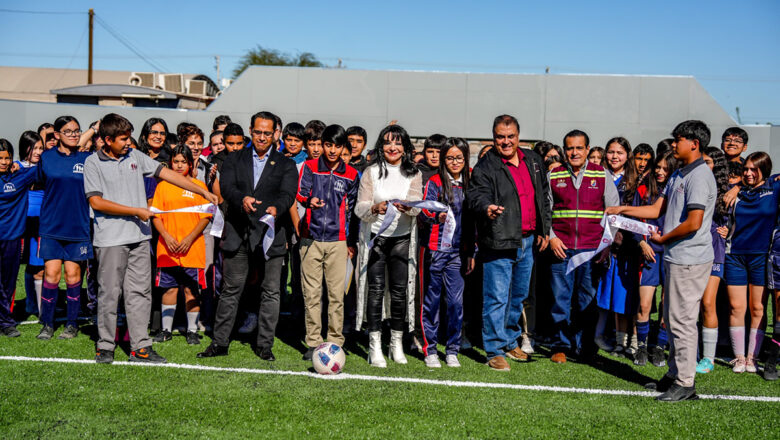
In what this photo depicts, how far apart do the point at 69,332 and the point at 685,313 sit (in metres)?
5.88

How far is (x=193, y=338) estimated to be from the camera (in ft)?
21.1

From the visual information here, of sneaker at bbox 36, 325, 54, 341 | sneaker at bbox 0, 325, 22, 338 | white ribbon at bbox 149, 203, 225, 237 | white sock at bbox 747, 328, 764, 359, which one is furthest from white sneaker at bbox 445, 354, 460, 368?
sneaker at bbox 0, 325, 22, 338

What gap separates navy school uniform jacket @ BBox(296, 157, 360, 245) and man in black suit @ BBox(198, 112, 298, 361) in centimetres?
14

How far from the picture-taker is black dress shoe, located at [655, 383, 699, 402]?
15.6 feet

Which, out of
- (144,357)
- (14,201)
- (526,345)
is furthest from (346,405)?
(14,201)

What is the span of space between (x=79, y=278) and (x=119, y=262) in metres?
1.45

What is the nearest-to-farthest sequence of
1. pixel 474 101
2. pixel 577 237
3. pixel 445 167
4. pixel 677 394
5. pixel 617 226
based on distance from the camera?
pixel 677 394
pixel 617 226
pixel 445 167
pixel 577 237
pixel 474 101

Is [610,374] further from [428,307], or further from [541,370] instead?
[428,307]

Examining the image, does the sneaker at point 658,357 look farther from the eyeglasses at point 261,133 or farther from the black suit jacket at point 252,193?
the eyeglasses at point 261,133

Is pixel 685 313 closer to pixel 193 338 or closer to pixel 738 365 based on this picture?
pixel 738 365

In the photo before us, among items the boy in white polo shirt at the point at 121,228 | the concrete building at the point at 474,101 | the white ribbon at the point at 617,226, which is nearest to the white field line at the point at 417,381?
the boy in white polo shirt at the point at 121,228

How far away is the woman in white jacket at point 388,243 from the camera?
5672 millimetres

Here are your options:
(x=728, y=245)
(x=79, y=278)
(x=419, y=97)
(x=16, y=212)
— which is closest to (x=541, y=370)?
(x=728, y=245)

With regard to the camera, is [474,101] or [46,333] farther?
[474,101]
